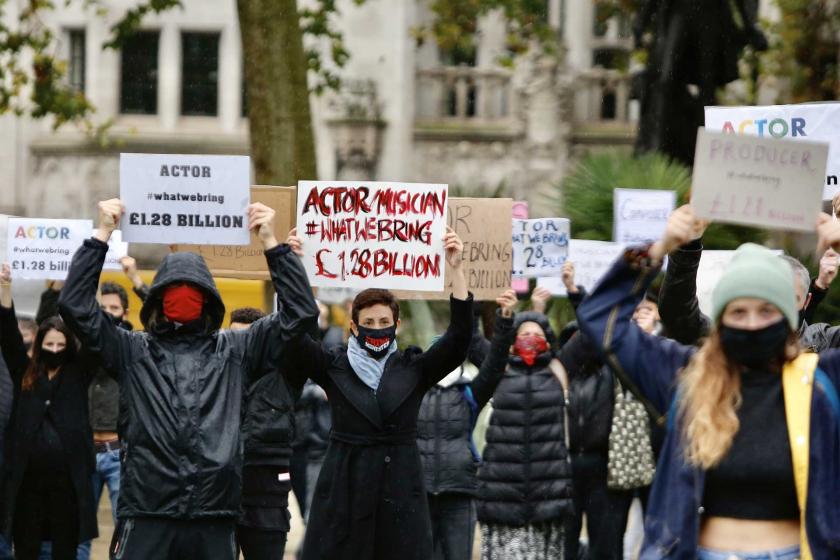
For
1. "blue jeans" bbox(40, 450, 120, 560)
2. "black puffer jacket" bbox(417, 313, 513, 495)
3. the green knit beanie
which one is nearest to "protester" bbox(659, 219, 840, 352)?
the green knit beanie

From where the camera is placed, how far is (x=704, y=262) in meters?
10.4

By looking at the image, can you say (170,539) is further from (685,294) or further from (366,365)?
(685,294)

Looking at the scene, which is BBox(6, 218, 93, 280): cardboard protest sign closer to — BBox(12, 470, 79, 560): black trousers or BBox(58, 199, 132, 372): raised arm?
BBox(12, 470, 79, 560): black trousers

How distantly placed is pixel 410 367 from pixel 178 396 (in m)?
1.24

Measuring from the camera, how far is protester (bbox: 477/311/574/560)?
33.7 feet

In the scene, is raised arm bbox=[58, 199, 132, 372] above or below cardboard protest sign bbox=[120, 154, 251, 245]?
below

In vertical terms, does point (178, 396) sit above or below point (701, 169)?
below

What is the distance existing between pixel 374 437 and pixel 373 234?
1168mm

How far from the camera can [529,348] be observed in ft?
34.0

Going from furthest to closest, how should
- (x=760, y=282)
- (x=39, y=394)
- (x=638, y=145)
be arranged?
(x=638, y=145), (x=39, y=394), (x=760, y=282)

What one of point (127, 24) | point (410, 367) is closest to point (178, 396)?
point (410, 367)

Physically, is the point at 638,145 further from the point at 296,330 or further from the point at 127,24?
the point at 296,330

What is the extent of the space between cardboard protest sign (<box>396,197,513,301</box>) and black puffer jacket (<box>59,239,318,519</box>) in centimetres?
215

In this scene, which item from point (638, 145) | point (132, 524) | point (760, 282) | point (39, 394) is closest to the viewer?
point (760, 282)
